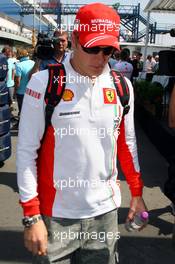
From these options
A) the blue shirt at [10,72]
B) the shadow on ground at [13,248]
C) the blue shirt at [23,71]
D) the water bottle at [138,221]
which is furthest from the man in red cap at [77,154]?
the blue shirt at [10,72]

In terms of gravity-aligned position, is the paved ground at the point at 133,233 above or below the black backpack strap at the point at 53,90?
below

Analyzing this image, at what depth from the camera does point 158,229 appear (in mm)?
4000

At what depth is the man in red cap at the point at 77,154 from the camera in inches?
67.9

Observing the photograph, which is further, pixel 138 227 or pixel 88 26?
pixel 138 227

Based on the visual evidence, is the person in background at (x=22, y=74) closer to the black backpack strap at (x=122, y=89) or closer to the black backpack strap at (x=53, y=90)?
the black backpack strap at (x=122, y=89)

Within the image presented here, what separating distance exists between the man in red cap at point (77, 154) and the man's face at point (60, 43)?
3.61m

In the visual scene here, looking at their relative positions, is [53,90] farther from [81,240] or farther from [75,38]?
[81,240]

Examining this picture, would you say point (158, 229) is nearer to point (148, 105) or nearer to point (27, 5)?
point (148, 105)

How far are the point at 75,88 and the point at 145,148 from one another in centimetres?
601

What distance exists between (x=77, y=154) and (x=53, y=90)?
0.30 m

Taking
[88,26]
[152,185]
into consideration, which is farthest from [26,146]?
[152,185]

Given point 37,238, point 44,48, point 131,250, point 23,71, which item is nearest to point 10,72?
point 23,71

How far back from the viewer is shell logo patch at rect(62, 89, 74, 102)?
1.75 meters

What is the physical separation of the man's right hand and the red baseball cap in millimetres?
790
